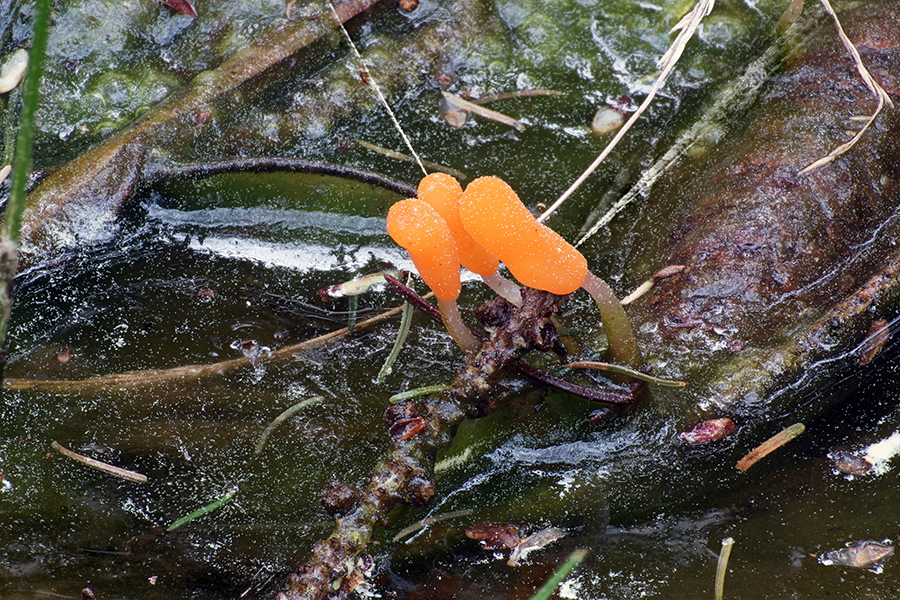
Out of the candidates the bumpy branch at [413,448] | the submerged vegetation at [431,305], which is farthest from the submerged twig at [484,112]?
the bumpy branch at [413,448]

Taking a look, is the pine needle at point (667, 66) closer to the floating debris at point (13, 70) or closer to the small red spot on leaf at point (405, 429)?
the small red spot on leaf at point (405, 429)

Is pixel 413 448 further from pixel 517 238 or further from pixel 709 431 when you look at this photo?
pixel 709 431

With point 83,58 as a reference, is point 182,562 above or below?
below

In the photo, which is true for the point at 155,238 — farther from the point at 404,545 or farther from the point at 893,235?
the point at 893,235

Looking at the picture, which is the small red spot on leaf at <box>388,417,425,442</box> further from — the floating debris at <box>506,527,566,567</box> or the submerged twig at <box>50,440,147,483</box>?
the submerged twig at <box>50,440,147,483</box>

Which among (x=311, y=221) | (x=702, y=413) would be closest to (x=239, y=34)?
(x=311, y=221)

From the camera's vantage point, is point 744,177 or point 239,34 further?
point 239,34
